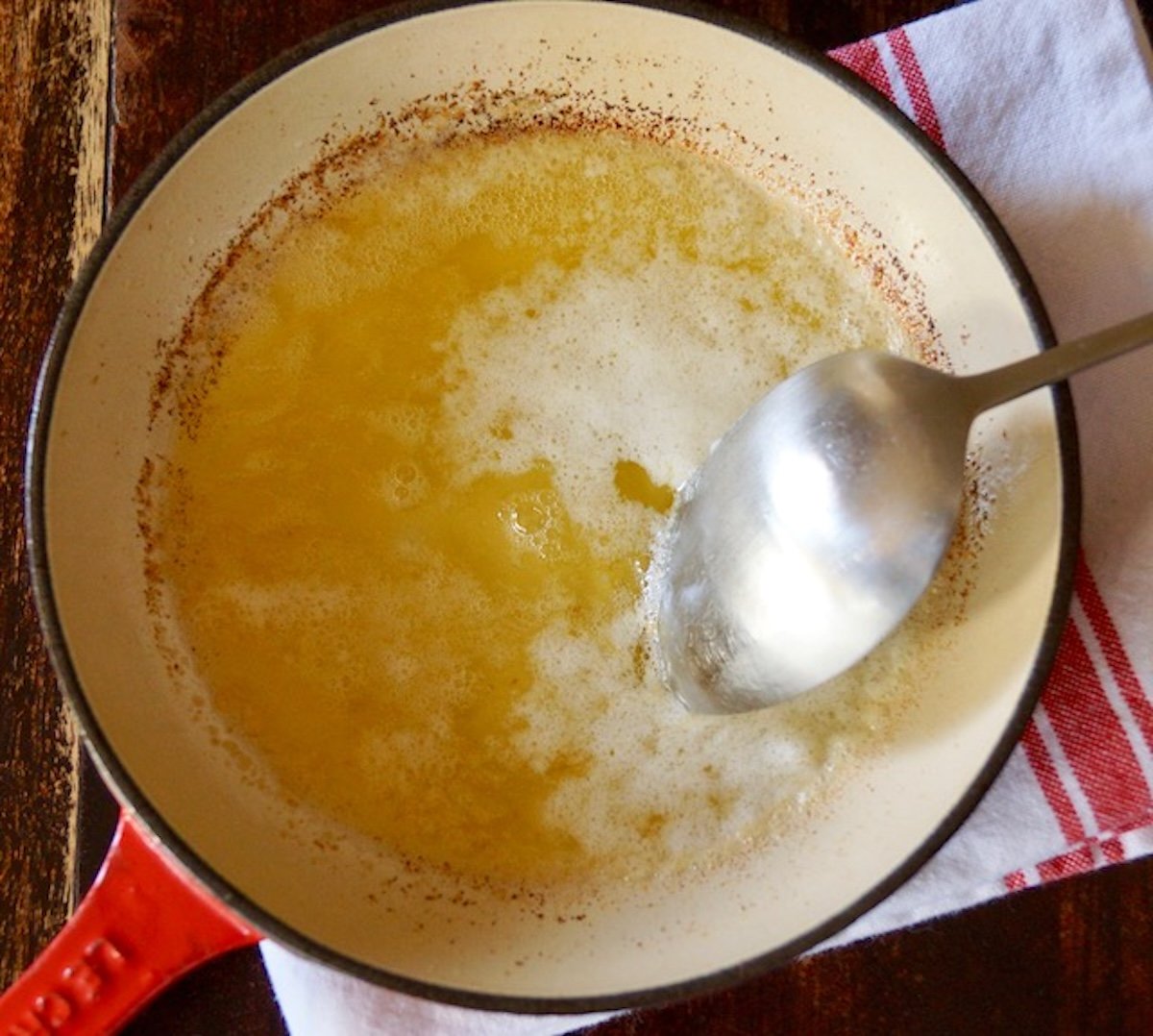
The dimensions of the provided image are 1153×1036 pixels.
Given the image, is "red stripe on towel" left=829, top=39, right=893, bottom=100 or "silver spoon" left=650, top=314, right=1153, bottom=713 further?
"red stripe on towel" left=829, top=39, right=893, bottom=100

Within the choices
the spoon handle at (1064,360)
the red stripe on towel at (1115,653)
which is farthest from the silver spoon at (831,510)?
the red stripe on towel at (1115,653)

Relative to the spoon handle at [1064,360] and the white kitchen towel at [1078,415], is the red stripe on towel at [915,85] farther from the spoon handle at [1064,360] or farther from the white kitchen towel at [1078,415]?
the spoon handle at [1064,360]

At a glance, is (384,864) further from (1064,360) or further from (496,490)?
(1064,360)

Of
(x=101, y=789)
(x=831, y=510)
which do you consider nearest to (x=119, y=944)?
(x=101, y=789)

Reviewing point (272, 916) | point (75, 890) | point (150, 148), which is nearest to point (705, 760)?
point (272, 916)

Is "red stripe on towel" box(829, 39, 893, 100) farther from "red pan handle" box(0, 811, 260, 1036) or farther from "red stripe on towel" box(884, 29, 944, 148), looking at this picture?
"red pan handle" box(0, 811, 260, 1036)

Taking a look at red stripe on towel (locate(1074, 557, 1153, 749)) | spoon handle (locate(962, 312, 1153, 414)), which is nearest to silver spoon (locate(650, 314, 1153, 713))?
spoon handle (locate(962, 312, 1153, 414))
